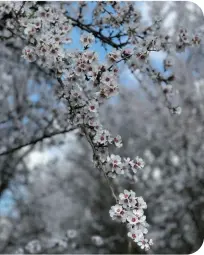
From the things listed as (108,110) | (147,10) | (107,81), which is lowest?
(107,81)

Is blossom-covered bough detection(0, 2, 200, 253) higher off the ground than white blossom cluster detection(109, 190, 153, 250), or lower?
higher

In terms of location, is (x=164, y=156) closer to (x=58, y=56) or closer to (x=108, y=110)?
(x=108, y=110)

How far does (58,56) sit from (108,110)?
11.8m

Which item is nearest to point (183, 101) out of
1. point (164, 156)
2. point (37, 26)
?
point (164, 156)

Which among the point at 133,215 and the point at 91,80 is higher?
the point at 91,80

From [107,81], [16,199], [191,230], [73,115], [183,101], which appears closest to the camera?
[107,81]

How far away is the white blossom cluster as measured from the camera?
1.73 metres

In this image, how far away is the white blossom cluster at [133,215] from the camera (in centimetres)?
173

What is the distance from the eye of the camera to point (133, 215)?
5.72 ft

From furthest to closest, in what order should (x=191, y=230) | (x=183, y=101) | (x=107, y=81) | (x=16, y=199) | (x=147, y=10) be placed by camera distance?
1. (x=191, y=230)
2. (x=183, y=101)
3. (x=147, y=10)
4. (x=16, y=199)
5. (x=107, y=81)

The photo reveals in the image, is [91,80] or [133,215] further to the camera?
[91,80]

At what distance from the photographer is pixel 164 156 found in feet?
38.7

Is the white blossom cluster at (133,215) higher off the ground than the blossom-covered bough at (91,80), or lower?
lower

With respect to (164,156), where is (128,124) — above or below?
above
